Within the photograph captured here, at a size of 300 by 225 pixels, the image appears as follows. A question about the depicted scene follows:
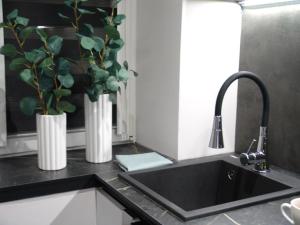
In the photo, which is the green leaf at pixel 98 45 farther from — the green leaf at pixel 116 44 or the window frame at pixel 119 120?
the window frame at pixel 119 120

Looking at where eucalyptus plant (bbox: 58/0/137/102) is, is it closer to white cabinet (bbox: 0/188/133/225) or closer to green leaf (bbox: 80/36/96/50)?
green leaf (bbox: 80/36/96/50)

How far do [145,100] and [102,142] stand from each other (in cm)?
37

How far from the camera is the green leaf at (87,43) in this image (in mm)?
1484

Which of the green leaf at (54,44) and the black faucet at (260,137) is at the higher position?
the green leaf at (54,44)

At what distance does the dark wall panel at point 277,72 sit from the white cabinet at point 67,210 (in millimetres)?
711

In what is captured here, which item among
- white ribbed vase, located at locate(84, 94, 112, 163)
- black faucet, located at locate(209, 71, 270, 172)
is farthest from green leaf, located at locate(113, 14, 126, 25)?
black faucet, located at locate(209, 71, 270, 172)

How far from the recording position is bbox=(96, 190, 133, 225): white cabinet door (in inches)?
52.2

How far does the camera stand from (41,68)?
1.53m

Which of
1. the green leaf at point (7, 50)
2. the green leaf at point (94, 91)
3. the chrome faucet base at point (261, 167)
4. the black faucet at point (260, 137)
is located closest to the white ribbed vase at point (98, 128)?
the green leaf at point (94, 91)

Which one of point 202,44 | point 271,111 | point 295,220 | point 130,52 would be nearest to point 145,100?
point 130,52

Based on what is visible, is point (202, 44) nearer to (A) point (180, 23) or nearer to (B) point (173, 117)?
(A) point (180, 23)

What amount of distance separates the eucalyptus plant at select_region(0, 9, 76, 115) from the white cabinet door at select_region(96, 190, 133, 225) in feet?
1.26

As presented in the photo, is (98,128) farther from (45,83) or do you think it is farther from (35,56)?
(35,56)

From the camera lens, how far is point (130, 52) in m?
1.96
